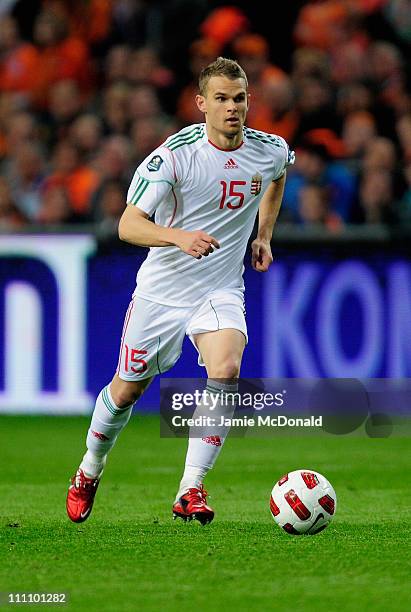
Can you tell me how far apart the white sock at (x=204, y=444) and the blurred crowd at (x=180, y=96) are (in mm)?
5153

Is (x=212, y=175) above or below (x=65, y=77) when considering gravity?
above

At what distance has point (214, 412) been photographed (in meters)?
6.73

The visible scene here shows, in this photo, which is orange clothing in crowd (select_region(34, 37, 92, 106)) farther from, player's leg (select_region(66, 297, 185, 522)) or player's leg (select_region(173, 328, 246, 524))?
player's leg (select_region(173, 328, 246, 524))

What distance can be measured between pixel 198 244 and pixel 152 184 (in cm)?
58

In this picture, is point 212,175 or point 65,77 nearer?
point 212,175

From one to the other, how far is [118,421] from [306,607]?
95.4 inches

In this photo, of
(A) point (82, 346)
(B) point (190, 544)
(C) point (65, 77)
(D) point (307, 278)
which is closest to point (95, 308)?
(A) point (82, 346)

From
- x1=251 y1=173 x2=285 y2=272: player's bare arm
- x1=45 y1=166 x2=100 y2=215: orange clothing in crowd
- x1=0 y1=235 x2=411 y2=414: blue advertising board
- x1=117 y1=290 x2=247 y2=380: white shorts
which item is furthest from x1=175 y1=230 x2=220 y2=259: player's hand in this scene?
x1=45 y1=166 x2=100 y2=215: orange clothing in crowd

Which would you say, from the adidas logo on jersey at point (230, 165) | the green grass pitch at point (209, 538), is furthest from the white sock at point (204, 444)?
the adidas logo on jersey at point (230, 165)

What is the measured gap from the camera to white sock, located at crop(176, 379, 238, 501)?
6.67 m

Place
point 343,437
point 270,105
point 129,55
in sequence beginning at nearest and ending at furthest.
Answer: point 343,437, point 270,105, point 129,55

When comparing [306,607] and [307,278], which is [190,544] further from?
[307,278]

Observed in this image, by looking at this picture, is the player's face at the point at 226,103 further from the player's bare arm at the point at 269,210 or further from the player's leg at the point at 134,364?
the player's leg at the point at 134,364

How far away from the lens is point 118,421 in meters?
6.99
